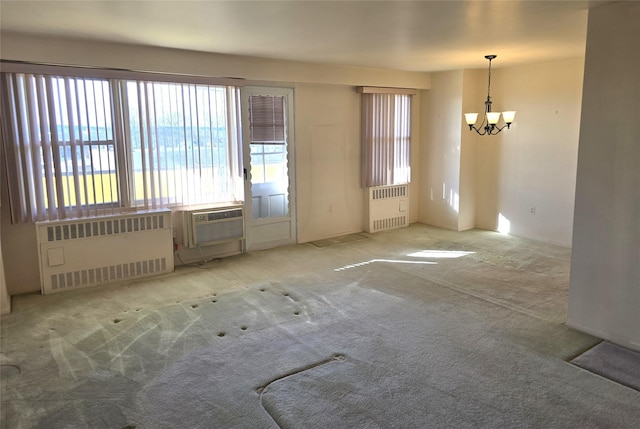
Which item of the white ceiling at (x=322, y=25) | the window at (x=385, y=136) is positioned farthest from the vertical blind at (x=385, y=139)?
the white ceiling at (x=322, y=25)

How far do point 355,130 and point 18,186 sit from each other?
430cm

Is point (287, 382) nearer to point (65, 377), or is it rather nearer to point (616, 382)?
point (65, 377)

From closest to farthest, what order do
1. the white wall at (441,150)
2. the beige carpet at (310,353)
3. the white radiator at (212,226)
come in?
the beige carpet at (310,353) < the white radiator at (212,226) < the white wall at (441,150)

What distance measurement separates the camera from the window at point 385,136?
673 centimetres

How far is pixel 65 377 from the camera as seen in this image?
9.74ft

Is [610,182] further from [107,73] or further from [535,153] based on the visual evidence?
[107,73]

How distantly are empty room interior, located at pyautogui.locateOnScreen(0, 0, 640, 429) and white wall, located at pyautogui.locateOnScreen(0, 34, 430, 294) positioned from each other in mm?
27

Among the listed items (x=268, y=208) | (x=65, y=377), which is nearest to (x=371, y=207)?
(x=268, y=208)

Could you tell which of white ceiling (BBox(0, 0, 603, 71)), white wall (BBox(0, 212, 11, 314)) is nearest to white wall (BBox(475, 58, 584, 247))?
white ceiling (BBox(0, 0, 603, 71))

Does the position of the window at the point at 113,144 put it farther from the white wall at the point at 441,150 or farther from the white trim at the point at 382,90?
the white wall at the point at 441,150

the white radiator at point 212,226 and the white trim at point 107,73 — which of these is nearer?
the white trim at point 107,73

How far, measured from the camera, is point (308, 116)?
625 centimetres

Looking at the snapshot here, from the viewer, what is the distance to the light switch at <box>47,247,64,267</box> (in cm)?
439

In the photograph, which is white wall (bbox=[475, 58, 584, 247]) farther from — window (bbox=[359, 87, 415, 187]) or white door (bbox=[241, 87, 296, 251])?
white door (bbox=[241, 87, 296, 251])
